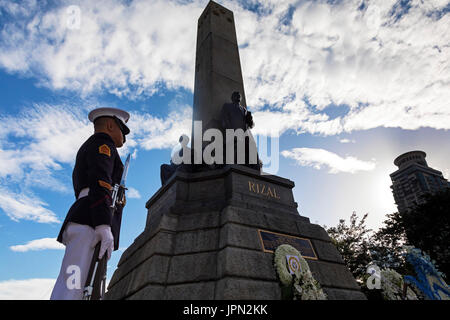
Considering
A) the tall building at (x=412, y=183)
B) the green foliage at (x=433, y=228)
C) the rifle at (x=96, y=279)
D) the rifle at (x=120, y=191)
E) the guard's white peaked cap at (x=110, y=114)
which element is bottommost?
the rifle at (x=96, y=279)

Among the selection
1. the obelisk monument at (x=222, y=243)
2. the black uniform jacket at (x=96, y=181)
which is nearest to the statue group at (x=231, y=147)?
the obelisk monument at (x=222, y=243)

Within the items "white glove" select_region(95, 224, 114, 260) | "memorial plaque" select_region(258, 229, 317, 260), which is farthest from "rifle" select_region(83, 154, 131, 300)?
"memorial plaque" select_region(258, 229, 317, 260)

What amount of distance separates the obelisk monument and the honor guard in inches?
38.7

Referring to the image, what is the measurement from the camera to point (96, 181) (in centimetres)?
342

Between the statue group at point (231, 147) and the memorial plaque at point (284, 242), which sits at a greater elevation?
the statue group at point (231, 147)

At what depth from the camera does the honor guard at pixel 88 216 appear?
304cm

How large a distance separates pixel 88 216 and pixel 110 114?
1.82m

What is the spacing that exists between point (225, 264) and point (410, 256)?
13.0ft

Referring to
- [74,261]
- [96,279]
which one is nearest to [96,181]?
[74,261]

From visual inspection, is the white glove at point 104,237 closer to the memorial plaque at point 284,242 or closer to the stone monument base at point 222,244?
the stone monument base at point 222,244

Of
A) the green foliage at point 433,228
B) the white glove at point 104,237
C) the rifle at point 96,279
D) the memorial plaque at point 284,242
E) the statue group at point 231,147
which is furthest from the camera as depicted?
the green foliage at point 433,228

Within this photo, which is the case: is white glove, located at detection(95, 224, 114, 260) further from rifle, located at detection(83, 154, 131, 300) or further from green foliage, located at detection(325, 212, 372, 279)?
green foliage, located at detection(325, 212, 372, 279)

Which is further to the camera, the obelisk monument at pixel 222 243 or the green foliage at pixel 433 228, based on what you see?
the green foliage at pixel 433 228

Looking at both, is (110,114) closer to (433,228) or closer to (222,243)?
(222,243)
